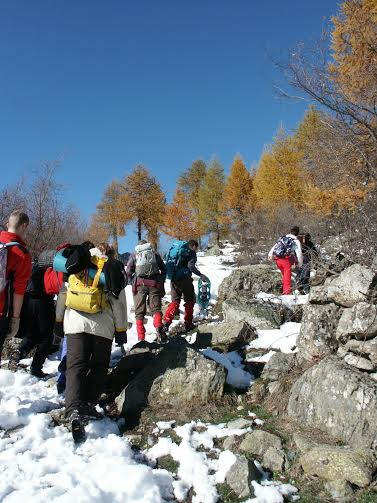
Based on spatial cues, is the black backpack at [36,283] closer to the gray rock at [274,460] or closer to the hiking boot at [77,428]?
the hiking boot at [77,428]

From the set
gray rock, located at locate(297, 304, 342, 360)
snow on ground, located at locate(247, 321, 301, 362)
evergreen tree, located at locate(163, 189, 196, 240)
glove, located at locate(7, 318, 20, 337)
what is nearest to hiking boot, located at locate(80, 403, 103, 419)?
glove, located at locate(7, 318, 20, 337)

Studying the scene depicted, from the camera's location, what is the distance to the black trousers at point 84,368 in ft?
13.7

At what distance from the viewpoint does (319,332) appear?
16.7 feet

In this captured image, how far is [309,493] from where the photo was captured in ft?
10.2

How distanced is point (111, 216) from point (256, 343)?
31027 mm

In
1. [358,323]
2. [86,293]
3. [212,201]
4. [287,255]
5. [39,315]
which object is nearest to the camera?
[86,293]

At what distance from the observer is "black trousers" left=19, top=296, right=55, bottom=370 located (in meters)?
5.79

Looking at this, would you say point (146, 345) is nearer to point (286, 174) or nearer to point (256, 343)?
point (256, 343)

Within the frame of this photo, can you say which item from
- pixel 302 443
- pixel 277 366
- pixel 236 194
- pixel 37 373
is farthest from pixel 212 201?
pixel 302 443

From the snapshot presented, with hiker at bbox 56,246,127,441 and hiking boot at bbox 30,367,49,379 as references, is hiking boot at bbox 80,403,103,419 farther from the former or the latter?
hiking boot at bbox 30,367,49,379

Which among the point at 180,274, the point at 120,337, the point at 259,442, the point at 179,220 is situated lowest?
the point at 259,442

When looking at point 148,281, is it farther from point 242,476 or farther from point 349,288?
point 242,476

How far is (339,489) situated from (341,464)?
0.20 m

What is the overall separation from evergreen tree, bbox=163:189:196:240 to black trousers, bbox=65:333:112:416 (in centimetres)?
2756
